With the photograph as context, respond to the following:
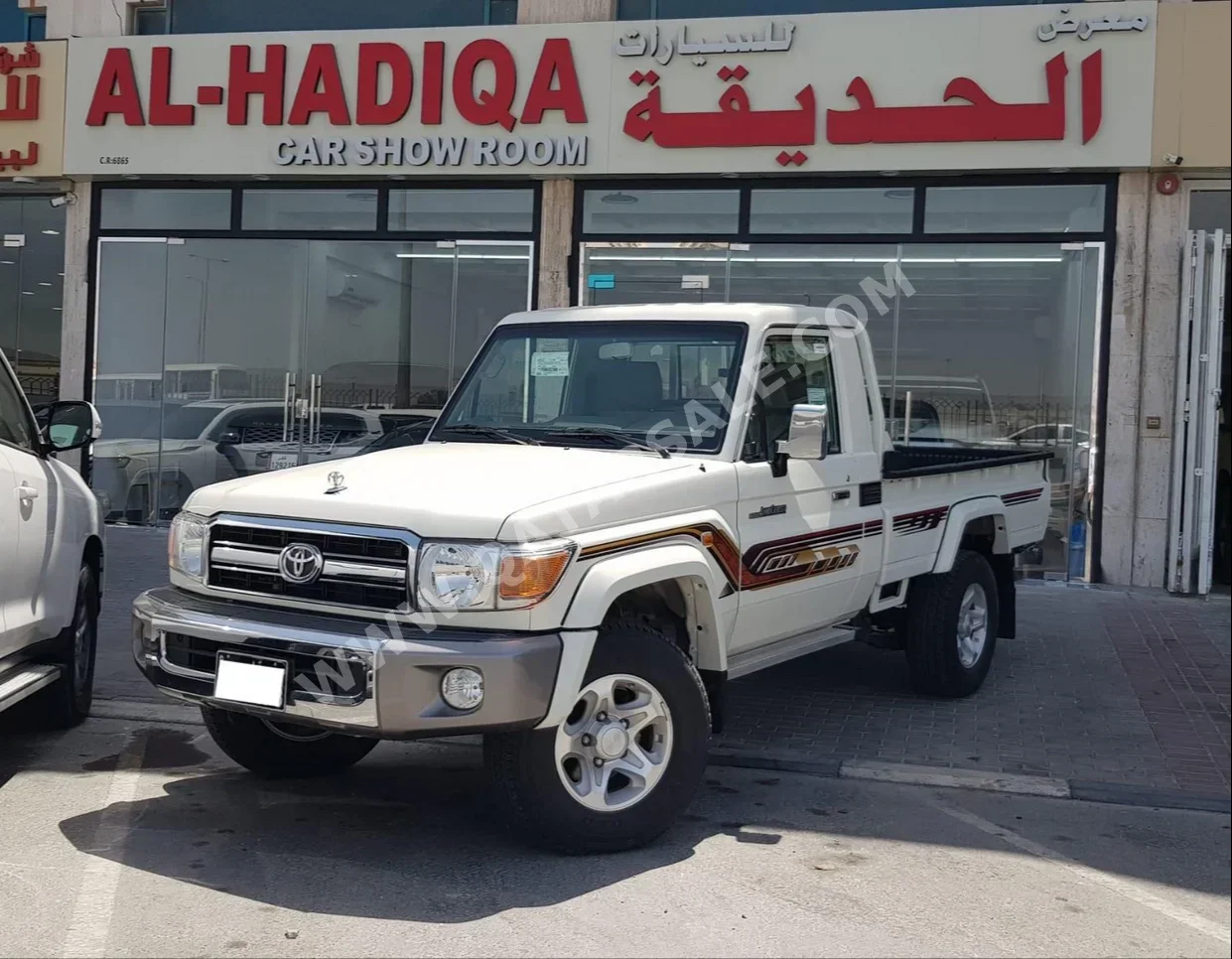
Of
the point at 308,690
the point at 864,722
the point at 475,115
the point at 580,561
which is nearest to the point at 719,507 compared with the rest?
the point at 580,561

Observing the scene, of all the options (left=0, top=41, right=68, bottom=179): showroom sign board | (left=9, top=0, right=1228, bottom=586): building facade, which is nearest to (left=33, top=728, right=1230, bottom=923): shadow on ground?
(left=9, top=0, right=1228, bottom=586): building facade

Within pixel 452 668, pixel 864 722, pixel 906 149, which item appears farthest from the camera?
pixel 906 149

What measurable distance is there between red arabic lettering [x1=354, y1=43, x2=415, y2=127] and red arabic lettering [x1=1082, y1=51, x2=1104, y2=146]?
6261mm

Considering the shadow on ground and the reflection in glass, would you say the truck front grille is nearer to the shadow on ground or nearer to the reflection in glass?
the shadow on ground

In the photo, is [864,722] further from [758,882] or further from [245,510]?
[245,510]

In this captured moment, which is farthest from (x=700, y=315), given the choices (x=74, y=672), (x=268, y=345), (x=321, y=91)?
(x=268, y=345)

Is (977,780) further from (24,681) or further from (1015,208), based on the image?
(1015,208)

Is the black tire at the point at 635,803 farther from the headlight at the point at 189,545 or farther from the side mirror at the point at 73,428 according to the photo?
the side mirror at the point at 73,428

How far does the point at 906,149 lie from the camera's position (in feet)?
39.3

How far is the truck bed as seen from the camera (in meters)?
6.62

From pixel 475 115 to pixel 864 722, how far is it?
8.16 metres

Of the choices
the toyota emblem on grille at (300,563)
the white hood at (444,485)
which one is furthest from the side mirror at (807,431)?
the toyota emblem on grille at (300,563)

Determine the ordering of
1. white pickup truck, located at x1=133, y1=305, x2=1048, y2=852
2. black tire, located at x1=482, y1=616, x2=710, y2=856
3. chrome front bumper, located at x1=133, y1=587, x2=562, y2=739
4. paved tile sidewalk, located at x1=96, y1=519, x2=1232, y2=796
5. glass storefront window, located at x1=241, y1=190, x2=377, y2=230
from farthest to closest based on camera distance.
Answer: glass storefront window, located at x1=241, y1=190, x2=377, y2=230, paved tile sidewalk, located at x1=96, y1=519, x2=1232, y2=796, black tire, located at x1=482, y1=616, x2=710, y2=856, white pickup truck, located at x1=133, y1=305, x2=1048, y2=852, chrome front bumper, located at x1=133, y1=587, x2=562, y2=739

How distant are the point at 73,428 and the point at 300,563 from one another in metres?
2.32
